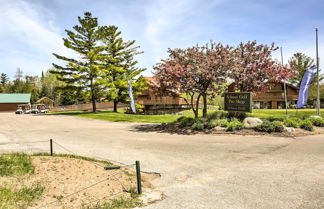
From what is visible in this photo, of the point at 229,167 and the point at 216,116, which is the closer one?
the point at 229,167

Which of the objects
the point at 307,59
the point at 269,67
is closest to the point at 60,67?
the point at 269,67

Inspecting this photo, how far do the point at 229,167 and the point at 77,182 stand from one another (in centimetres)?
510

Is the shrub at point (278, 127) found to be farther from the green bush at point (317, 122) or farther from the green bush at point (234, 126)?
the green bush at point (317, 122)

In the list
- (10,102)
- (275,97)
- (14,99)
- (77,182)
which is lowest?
(77,182)

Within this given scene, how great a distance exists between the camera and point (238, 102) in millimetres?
17109

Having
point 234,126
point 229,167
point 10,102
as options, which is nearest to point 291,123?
point 234,126

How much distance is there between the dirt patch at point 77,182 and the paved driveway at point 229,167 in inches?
39.8

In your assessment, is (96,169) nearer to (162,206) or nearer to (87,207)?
(87,207)

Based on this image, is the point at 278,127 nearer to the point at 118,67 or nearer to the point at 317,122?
the point at 317,122

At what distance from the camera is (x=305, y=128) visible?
49.8ft

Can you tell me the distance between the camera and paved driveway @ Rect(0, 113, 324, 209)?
5375 millimetres

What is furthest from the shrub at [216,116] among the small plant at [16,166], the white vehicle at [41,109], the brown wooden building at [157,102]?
the white vehicle at [41,109]

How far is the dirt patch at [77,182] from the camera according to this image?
5.22m

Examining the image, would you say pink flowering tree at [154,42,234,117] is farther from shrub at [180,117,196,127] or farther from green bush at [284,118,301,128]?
green bush at [284,118,301,128]
